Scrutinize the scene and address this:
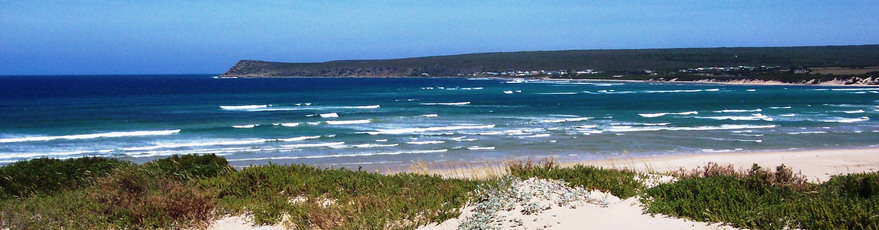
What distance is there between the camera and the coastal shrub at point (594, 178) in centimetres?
825

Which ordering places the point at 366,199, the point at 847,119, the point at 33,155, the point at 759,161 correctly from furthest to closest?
the point at 847,119 → the point at 33,155 → the point at 759,161 → the point at 366,199

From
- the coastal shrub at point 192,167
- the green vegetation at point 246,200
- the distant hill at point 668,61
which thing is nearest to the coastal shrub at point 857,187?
the green vegetation at point 246,200

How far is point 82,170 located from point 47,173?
1.84 ft

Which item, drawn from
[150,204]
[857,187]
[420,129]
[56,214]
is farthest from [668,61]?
[56,214]

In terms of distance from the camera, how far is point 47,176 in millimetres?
11492

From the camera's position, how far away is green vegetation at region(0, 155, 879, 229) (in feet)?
21.7

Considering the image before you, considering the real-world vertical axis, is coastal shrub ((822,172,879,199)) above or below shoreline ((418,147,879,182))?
above

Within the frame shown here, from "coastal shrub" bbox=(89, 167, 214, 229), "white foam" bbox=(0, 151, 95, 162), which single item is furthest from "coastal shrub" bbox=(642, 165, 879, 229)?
"white foam" bbox=(0, 151, 95, 162)

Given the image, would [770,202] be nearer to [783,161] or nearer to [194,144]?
[783,161]

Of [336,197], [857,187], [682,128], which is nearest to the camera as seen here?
[857,187]

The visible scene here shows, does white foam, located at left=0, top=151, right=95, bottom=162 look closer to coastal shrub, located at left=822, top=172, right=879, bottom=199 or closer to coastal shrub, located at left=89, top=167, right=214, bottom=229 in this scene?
coastal shrub, located at left=89, top=167, right=214, bottom=229

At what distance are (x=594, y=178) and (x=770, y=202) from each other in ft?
6.97

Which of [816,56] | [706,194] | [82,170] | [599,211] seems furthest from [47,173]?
[816,56]

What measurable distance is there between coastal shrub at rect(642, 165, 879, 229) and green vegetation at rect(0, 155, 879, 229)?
11 mm
